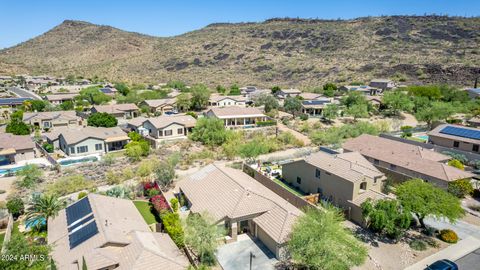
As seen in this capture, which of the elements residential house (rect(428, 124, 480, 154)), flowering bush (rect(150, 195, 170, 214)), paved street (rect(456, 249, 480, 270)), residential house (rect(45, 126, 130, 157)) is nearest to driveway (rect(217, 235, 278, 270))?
flowering bush (rect(150, 195, 170, 214))

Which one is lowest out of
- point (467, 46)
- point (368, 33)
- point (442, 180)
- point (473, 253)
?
point (473, 253)

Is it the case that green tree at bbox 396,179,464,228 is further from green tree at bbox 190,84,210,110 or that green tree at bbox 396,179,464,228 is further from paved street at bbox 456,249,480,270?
green tree at bbox 190,84,210,110

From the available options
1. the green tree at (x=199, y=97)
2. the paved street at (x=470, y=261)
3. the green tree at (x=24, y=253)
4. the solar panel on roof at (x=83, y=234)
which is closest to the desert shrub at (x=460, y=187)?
the paved street at (x=470, y=261)

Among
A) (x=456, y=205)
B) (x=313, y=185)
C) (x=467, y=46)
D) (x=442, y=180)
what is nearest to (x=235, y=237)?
(x=313, y=185)

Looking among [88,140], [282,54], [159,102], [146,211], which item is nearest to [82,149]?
[88,140]

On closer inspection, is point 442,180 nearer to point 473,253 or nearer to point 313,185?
point 473,253

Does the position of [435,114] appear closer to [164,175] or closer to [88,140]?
[164,175]
